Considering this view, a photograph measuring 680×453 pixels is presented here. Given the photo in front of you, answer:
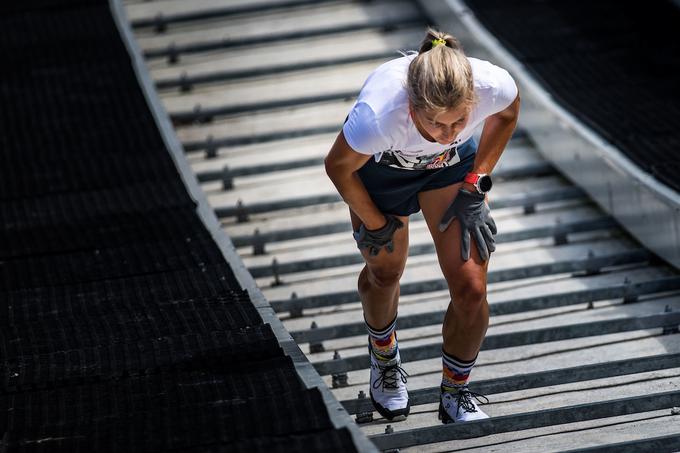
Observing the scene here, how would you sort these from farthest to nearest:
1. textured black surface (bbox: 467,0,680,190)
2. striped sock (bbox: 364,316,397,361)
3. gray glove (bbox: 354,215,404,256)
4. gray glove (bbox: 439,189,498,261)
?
1. textured black surface (bbox: 467,0,680,190)
2. striped sock (bbox: 364,316,397,361)
3. gray glove (bbox: 354,215,404,256)
4. gray glove (bbox: 439,189,498,261)

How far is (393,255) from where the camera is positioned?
422 cm

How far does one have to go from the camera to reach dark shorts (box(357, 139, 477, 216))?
13.4ft

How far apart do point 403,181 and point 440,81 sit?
0.63 m

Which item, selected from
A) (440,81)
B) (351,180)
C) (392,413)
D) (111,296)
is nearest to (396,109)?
(440,81)

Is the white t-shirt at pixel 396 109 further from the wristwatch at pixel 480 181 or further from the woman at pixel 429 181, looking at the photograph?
the wristwatch at pixel 480 181

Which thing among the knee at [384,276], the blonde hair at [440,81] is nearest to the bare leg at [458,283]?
the knee at [384,276]

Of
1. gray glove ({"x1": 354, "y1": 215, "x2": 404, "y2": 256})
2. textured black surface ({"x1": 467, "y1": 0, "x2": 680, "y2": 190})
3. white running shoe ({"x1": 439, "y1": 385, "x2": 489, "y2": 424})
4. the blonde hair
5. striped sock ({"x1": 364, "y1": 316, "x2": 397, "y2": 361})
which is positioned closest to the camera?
the blonde hair

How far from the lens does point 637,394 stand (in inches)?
181

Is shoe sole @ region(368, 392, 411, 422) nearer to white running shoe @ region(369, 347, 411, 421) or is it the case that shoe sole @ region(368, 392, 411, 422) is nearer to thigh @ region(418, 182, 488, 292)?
white running shoe @ region(369, 347, 411, 421)

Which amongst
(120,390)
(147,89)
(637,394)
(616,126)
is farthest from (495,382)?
(147,89)

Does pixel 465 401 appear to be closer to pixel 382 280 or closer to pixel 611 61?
pixel 382 280

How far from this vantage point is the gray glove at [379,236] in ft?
13.5

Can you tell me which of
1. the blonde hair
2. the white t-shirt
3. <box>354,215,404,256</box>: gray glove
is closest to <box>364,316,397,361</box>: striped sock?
<box>354,215,404,256</box>: gray glove

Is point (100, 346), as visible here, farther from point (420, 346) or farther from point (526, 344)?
point (526, 344)
